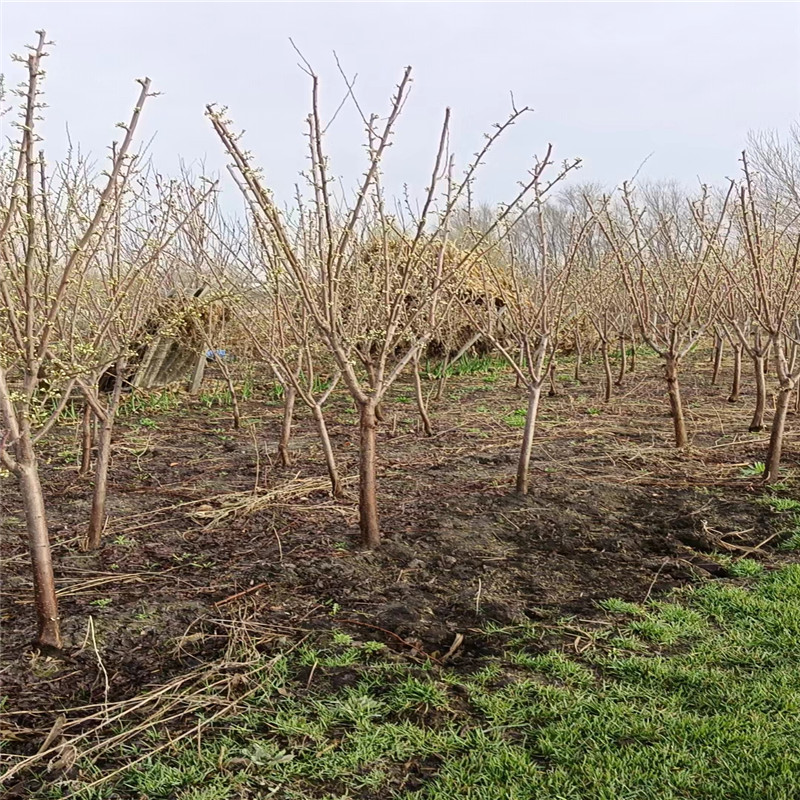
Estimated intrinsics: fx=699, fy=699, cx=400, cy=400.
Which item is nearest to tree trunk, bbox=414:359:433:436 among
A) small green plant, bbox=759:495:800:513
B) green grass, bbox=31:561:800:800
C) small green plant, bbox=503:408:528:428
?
small green plant, bbox=503:408:528:428

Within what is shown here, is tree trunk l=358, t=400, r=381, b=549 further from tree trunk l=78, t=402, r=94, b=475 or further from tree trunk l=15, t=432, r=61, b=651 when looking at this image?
tree trunk l=78, t=402, r=94, b=475

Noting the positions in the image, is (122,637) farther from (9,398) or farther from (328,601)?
(9,398)

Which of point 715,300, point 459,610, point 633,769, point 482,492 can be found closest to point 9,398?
point 459,610

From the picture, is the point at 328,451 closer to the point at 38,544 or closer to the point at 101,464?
the point at 101,464

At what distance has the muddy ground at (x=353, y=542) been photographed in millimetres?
3092

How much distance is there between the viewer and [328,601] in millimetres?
3467

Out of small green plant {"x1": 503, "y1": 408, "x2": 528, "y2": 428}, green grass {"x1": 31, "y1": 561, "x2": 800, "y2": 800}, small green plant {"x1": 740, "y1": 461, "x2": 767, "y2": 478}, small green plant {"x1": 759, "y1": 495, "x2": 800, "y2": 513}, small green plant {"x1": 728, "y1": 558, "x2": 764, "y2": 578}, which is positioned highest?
small green plant {"x1": 503, "y1": 408, "x2": 528, "y2": 428}

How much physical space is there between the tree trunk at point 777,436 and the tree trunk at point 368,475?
3.22 m

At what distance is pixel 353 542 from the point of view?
423 centimetres

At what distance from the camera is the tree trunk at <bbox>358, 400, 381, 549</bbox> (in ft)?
12.9

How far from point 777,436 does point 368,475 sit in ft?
10.9

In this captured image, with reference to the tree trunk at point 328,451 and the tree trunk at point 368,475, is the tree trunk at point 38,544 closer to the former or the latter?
the tree trunk at point 368,475

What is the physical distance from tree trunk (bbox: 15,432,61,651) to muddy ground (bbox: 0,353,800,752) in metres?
0.11

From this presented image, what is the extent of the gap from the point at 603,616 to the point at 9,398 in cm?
276
